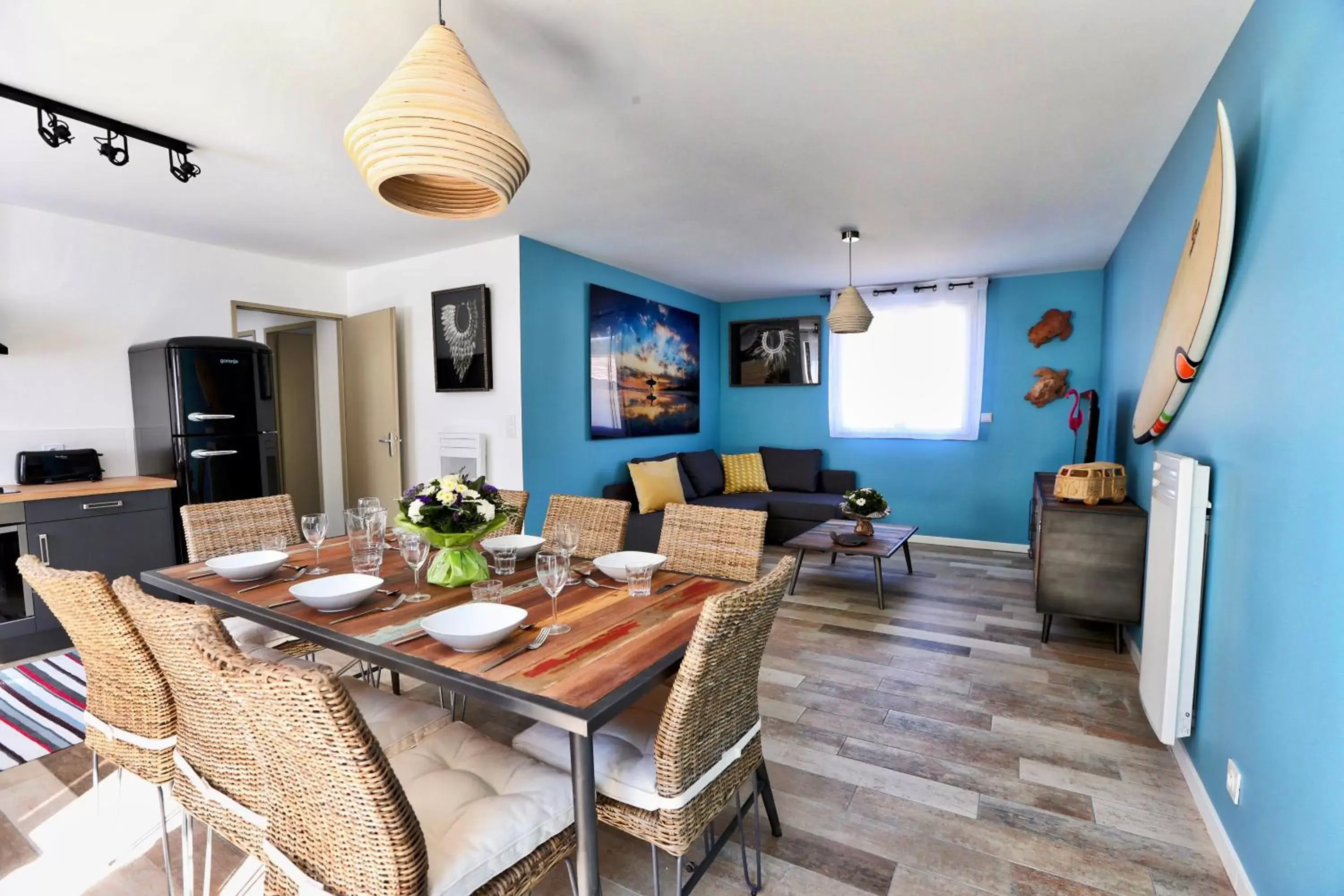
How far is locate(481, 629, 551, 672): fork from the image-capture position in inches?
51.1

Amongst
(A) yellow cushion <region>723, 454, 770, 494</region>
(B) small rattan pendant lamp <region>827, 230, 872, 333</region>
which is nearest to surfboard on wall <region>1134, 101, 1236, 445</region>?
(B) small rattan pendant lamp <region>827, 230, 872, 333</region>

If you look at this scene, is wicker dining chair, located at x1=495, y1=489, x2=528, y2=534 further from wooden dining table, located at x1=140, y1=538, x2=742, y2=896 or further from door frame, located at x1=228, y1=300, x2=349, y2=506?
door frame, located at x1=228, y1=300, x2=349, y2=506

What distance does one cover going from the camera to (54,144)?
2.30m

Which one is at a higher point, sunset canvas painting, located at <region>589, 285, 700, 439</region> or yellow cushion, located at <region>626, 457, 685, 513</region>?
sunset canvas painting, located at <region>589, 285, 700, 439</region>

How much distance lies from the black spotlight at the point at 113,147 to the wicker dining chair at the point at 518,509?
2.00m

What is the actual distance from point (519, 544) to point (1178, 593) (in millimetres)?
2209

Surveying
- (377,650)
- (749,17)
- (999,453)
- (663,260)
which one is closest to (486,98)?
(749,17)

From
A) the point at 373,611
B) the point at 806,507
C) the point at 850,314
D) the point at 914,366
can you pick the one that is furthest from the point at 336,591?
the point at 914,366

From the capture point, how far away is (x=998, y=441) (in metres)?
5.44

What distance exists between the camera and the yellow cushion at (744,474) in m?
6.05

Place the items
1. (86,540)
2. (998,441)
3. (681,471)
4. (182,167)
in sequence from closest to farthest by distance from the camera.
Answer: (182,167)
(86,540)
(998,441)
(681,471)

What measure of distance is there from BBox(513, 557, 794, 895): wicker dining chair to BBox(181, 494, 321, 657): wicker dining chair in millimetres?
1266

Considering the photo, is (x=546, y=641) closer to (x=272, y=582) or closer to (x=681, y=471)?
(x=272, y=582)

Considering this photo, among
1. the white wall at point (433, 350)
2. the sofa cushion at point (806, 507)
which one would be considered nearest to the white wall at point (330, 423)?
the white wall at point (433, 350)
